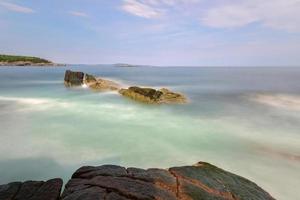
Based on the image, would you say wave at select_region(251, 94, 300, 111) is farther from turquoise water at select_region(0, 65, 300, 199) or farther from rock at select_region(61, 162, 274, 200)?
rock at select_region(61, 162, 274, 200)

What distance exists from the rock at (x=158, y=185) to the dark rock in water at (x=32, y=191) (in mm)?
278

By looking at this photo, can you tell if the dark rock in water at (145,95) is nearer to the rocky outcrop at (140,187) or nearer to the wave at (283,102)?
the wave at (283,102)

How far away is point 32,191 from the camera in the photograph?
636 centimetres

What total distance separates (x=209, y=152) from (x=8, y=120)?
15959mm

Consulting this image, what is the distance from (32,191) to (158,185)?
117 inches

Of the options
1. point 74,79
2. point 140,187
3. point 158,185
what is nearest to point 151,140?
point 158,185

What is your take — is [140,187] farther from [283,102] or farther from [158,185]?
[283,102]

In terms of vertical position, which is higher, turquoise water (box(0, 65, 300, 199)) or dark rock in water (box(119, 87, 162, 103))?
dark rock in water (box(119, 87, 162, 103))

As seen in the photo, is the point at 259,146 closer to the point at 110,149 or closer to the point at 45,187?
the point at 110,149

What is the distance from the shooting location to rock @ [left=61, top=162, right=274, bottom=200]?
6019mm

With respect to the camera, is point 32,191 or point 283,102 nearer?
point 32,191

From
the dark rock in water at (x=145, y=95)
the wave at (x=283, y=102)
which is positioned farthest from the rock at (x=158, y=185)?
the wave at (x=283, y=102)

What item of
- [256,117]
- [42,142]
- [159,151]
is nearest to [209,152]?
[159,151]

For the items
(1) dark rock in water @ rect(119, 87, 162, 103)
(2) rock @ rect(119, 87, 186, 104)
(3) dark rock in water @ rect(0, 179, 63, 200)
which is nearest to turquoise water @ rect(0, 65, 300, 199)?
(1) dark rock in water @ rect(119, 87, 162, 103)
